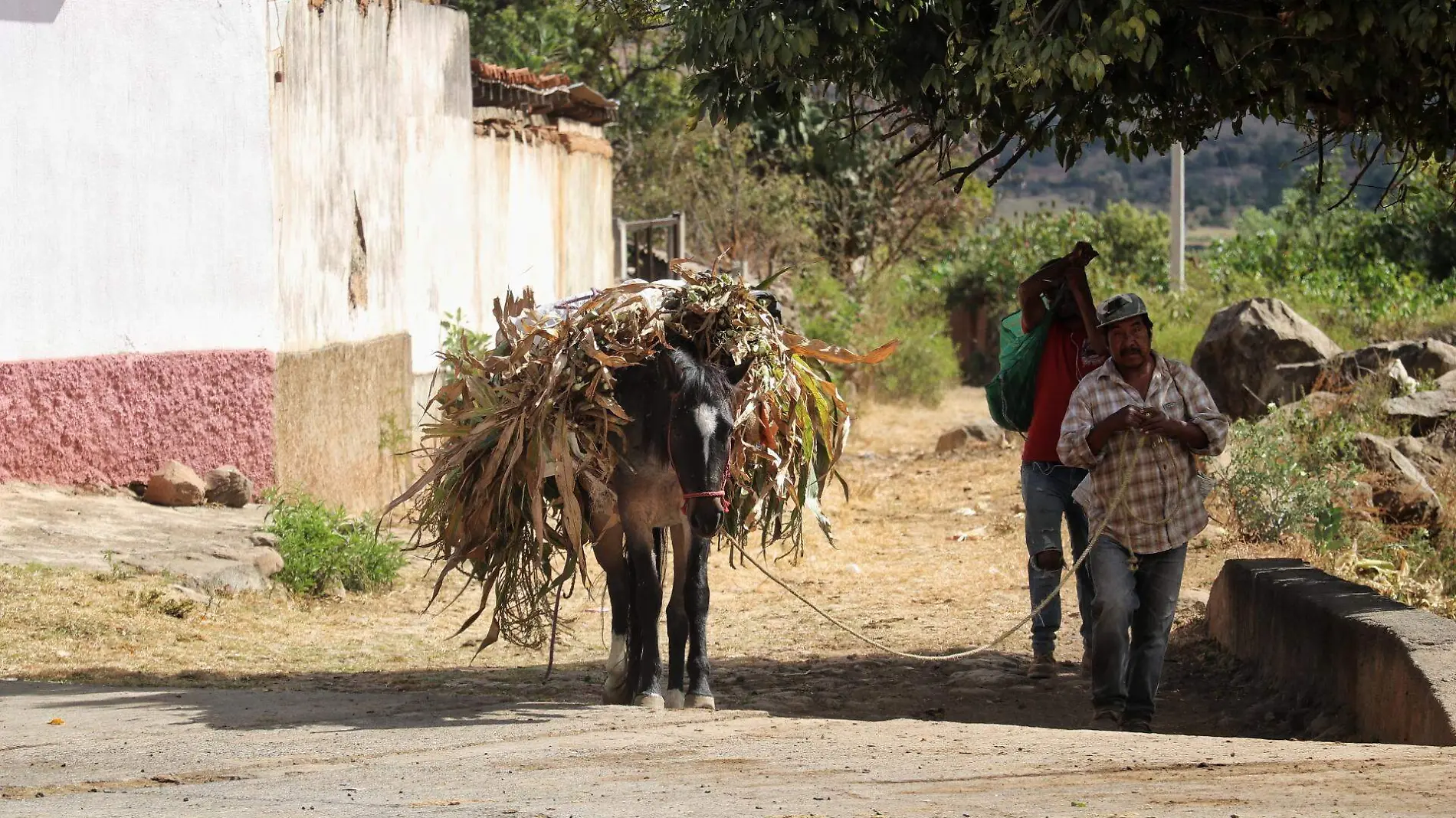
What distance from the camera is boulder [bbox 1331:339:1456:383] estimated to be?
13.7m

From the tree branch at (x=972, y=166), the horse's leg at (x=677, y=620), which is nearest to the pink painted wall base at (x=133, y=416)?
the horse's leg at (x=677, y=620)

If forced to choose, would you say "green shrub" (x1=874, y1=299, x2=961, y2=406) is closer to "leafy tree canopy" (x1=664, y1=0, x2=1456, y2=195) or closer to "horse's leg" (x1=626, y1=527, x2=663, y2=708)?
"leafy tree canopy" (x1=664, y1=0, x2=1456, y2=195)

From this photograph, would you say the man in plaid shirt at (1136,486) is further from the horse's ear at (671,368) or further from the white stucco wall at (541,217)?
the white stucco wall at (541,217)

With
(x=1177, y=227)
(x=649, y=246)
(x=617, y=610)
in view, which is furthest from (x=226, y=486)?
(x=1177, y=227)

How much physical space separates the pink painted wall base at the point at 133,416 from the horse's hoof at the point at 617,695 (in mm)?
4455

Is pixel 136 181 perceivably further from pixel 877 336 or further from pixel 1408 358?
pixel 877 336

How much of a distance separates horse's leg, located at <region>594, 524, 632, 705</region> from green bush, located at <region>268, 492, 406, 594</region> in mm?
2869

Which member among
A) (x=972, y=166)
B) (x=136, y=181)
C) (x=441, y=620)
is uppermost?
(x=136, y=181)

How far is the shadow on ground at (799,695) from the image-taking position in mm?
5824

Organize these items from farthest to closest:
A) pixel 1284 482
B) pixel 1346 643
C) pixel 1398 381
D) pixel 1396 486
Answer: pixel 1398 381
pixel 1396 486
pixel 1284 482
pixel 1346 643

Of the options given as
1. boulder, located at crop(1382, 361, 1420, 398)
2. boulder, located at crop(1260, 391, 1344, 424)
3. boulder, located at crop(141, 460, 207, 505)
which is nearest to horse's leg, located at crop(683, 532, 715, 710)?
boulder, located at crop(141, 460, 207, 505)

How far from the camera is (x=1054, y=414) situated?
6.89 m

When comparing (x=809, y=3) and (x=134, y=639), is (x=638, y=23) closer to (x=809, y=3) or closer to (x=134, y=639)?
(x=809, y=3)

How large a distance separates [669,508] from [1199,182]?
2500 inches
